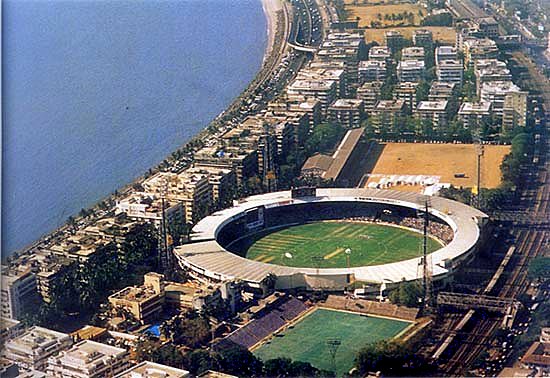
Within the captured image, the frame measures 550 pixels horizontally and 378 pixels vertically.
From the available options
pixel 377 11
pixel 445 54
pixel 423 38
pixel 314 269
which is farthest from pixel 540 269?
pixel 377 11

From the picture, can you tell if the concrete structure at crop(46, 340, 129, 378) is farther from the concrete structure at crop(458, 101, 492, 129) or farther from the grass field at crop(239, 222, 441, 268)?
the concrete structure at crop(458, 101, 492, 129)

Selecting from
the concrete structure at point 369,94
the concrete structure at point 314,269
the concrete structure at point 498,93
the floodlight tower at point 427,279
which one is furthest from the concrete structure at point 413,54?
the floodlight tower at point 427,279

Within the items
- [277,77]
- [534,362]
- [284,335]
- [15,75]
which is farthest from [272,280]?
[277,77]

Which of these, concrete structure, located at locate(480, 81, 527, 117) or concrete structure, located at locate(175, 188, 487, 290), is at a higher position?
concrete structure, located at locate(480, 81, 527, 117)

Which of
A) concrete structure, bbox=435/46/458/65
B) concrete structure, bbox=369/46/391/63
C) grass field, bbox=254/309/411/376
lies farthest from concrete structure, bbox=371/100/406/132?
grass field, bbox=254/309/411/376

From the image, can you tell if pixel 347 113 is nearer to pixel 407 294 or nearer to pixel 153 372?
pixel 407 294

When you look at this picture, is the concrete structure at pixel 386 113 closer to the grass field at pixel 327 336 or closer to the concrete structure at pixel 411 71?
the concrete structure at pixel 411 71
